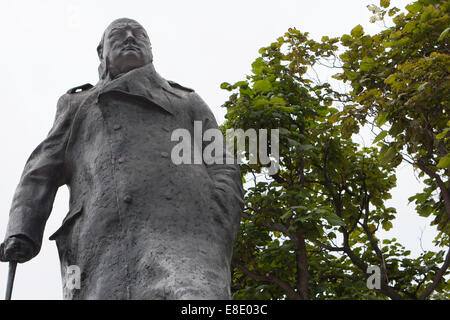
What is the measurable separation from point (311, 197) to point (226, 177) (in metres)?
5.11

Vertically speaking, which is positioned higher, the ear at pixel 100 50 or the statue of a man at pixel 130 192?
the ear at pixel 100 50

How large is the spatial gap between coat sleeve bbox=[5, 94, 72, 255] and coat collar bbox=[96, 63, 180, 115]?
0.33m

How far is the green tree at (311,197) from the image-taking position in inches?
323

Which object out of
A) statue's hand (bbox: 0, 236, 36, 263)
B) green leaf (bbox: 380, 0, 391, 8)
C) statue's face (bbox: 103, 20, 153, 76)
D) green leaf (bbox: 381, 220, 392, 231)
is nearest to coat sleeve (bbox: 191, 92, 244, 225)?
statue's face (bbox: 103, 20, 153, 76)

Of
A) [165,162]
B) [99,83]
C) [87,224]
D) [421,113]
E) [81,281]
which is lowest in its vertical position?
[81,281]

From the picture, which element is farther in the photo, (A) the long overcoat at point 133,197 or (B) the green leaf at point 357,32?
(B) the green leaf at point 357,32

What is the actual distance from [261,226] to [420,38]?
133 inches

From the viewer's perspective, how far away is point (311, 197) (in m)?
8.70

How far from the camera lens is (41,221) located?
3676mm

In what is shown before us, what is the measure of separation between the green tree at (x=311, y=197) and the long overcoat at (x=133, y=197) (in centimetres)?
387

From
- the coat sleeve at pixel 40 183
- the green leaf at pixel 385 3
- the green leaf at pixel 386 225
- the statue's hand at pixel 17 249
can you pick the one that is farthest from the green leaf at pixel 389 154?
the statue's hand at pixel 17 249

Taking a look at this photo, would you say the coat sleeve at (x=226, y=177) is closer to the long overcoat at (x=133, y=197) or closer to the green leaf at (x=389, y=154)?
the long overcoat at (x=133, y=197)

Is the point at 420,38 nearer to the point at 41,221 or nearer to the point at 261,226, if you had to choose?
the point at 261,226
